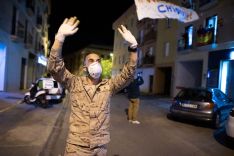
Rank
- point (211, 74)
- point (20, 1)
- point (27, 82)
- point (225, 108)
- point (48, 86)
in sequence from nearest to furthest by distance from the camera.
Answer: point (225, 108), point (48, 86), point (211, 74), point (20, 1), point (27, 82)

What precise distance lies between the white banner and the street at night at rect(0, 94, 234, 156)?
3.23m

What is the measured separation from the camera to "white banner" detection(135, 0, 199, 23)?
324 inches

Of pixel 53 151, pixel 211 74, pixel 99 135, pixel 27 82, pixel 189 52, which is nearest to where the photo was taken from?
pixel 99 135

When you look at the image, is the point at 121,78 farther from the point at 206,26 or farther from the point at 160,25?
the point at 160,25

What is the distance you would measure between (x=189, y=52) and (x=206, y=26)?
3.17 metres

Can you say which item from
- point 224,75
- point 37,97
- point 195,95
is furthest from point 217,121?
point 224,75

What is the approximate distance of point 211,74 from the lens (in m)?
22.6

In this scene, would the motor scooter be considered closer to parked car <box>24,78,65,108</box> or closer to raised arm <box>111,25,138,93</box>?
parked car <box>24,78,65,108</box>

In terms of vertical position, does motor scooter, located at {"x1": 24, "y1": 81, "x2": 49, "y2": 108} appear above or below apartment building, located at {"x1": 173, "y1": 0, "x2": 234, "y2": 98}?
below

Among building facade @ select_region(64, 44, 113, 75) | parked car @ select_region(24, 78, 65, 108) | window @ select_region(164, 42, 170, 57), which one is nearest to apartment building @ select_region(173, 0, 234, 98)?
window @ select_region(164, 42, 170, 57)

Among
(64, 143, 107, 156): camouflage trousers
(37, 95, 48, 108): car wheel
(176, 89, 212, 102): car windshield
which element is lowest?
(37, 95, 48, 108): car wheel

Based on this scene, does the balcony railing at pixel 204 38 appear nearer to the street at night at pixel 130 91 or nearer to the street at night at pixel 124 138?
the street at night at pixel 130 91

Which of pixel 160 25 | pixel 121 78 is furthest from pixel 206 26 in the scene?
pixel 121 78

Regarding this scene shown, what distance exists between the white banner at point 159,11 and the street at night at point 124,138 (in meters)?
3.23
